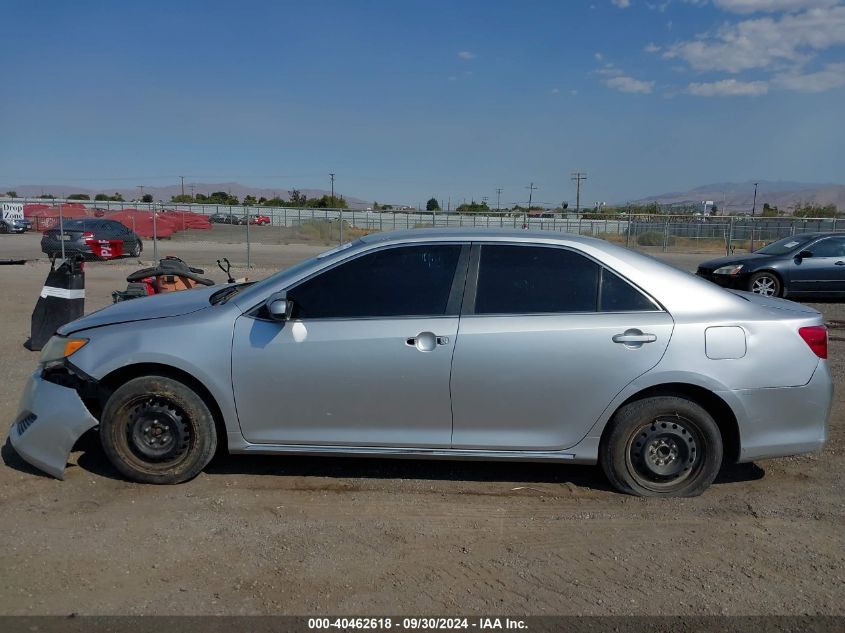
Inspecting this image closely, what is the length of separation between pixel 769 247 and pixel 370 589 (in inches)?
540

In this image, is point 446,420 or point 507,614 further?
point 446,420

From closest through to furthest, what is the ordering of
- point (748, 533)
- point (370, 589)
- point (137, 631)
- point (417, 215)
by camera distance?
point (137, 631)
point (370, 589)
point (748, 533)
point (417, 215)

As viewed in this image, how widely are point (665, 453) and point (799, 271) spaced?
1080 centimetres

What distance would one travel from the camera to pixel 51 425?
4.49 m

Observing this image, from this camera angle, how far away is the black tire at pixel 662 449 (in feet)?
14.4

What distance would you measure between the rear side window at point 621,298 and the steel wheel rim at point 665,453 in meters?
0.69

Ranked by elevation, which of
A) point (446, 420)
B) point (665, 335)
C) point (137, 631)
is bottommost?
point (137, 631)

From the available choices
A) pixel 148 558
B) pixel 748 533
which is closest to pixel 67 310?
pixel 148 558

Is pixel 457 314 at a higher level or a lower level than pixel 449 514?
higher

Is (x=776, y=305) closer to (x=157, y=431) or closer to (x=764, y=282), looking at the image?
(x=157, y=431)

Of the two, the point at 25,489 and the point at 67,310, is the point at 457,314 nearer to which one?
the point at 25,489

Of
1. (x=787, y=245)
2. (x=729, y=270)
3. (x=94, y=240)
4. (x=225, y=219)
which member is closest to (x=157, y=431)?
(x=729, y=270)

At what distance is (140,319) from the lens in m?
4.56

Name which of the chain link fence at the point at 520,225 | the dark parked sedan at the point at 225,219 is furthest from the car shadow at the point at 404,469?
the dark parked sedan at the point at 225,219
